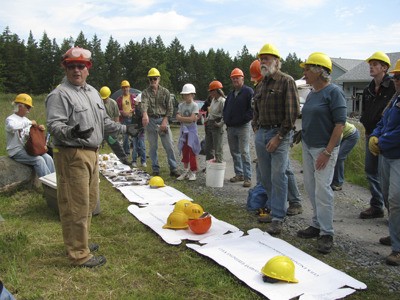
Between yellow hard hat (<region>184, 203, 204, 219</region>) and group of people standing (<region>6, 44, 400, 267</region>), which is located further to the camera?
yellow hard hat (<region>184, 203, 204, 219</region>)

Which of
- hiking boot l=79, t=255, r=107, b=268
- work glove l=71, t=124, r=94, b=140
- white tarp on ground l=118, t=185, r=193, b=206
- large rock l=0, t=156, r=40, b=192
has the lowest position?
white tarp on ground l=118, t=185, r=193, b=206

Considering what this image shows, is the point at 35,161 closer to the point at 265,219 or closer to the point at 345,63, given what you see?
the point at 265,219

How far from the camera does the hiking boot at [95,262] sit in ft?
11.8

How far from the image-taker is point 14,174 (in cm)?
629

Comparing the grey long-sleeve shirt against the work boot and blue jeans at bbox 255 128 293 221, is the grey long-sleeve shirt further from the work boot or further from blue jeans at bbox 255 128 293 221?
the work boot

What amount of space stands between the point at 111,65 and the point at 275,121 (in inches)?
1985

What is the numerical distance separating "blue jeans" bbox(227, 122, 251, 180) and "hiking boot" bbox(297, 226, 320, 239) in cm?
269

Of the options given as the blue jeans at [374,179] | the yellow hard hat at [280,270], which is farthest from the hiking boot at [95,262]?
the blue jeans at [374,179]

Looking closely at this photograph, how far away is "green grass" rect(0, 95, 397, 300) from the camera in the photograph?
315 cm

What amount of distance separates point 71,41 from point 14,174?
59092mm

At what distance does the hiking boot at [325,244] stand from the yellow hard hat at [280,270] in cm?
83

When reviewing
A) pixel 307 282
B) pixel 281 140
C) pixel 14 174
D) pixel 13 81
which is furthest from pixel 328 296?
pixel 13 81

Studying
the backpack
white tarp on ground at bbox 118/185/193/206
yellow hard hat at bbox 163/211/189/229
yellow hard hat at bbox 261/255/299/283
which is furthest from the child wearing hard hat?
yellow hard hat at bbox 261/255/299/283

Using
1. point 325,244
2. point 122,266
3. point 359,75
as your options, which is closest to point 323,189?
point 325,244
